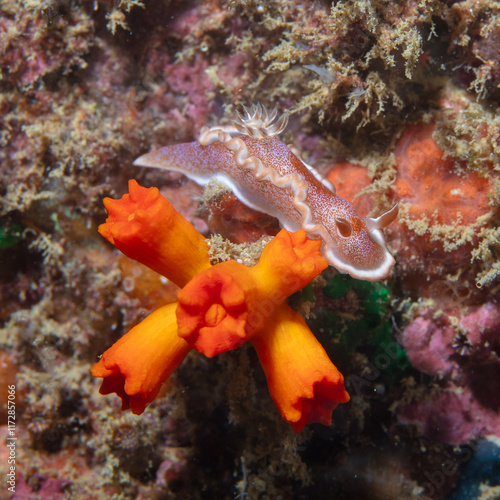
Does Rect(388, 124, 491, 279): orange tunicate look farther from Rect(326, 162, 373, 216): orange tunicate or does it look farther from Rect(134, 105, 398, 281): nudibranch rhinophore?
Rect(134, 105, 398, 281): nudibranch rhinophore

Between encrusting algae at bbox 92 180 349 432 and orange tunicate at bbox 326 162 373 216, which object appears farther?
orange tunicate at bbox 326 162 373 216

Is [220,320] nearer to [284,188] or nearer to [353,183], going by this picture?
[284,188]

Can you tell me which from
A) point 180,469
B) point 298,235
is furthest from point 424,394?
point 180,469

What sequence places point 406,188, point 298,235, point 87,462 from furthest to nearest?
1. point 87,462
2. point 406,188
3. point 298,235

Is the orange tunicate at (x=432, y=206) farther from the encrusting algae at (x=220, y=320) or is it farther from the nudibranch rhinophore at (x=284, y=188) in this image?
the encrusting algae at (x=220, y=320)

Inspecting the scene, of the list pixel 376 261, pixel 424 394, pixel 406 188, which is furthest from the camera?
pixel 424 394

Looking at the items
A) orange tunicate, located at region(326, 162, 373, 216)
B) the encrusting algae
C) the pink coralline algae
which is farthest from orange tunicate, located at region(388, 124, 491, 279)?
the encrusting algae

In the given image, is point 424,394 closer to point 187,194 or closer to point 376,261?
point 376,261
